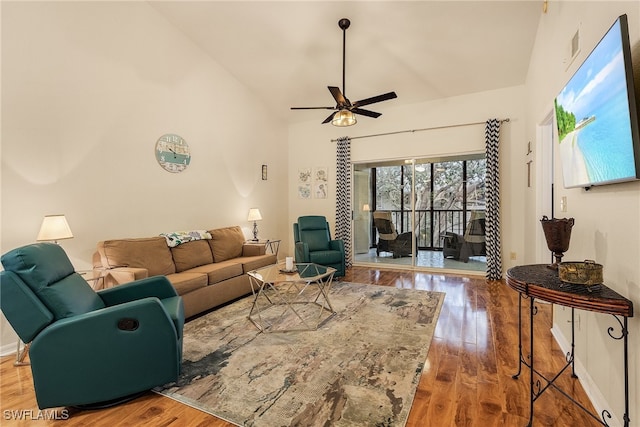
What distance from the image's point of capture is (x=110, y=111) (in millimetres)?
3346

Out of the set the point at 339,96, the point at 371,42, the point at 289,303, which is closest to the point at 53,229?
the point at 289,303

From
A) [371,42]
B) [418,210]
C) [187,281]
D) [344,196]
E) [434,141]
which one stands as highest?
[371,42]

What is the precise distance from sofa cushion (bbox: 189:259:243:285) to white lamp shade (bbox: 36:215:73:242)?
1286 millimetres

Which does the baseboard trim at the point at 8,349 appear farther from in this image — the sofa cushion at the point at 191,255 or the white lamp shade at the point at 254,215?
the white lamp shade at the point at 254,215

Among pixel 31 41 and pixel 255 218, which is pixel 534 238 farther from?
pixel 31 41

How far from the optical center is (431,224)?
5.53m

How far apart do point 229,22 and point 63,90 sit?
2.10 meters

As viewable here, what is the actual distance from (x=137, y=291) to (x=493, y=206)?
191 inches

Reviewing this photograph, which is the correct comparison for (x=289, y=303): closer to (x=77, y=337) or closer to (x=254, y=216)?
(x=77, y=337)

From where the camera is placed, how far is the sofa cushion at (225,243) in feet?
13.8

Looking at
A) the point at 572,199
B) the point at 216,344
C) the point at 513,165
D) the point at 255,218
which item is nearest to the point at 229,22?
the point at 255,218

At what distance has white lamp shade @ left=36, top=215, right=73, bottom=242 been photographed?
258 cm

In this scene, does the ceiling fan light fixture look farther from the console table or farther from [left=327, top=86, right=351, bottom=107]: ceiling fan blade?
the console table

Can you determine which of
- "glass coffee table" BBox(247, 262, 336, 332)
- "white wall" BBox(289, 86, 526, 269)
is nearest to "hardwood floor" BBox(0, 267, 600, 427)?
"glass coffee table" BBox(247, 262, 336, 332)
